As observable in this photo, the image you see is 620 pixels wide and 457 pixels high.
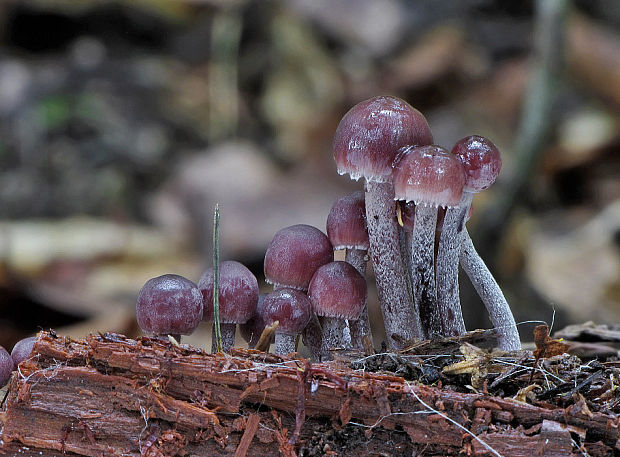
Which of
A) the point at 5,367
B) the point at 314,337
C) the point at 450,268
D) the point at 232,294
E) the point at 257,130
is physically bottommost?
the point at 5,367

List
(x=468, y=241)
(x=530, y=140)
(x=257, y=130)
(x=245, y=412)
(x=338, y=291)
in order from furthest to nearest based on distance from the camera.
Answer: (x=257, y=130) < (x=530, y=140) < (x=468, y=241) < (x=338, y=291) < (x=245, y=412)

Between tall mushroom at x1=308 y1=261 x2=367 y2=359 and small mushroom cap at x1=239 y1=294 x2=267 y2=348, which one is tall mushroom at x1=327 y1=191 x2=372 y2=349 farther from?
small mushroom cap at x1=239 y1=294 x2=267 y2=348

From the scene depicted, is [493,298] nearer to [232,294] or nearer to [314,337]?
[314,337]

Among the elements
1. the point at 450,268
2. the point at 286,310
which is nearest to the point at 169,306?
the point at 286,310

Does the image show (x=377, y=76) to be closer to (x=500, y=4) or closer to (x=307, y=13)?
(x=307, y=13)

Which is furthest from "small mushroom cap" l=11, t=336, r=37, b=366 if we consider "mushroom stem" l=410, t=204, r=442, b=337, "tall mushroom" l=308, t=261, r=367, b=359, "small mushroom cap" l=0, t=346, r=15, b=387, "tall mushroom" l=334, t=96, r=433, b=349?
"mushroom stem" l=410, t=204, r=442, b=337

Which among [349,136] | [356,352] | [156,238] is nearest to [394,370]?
[356,352]
